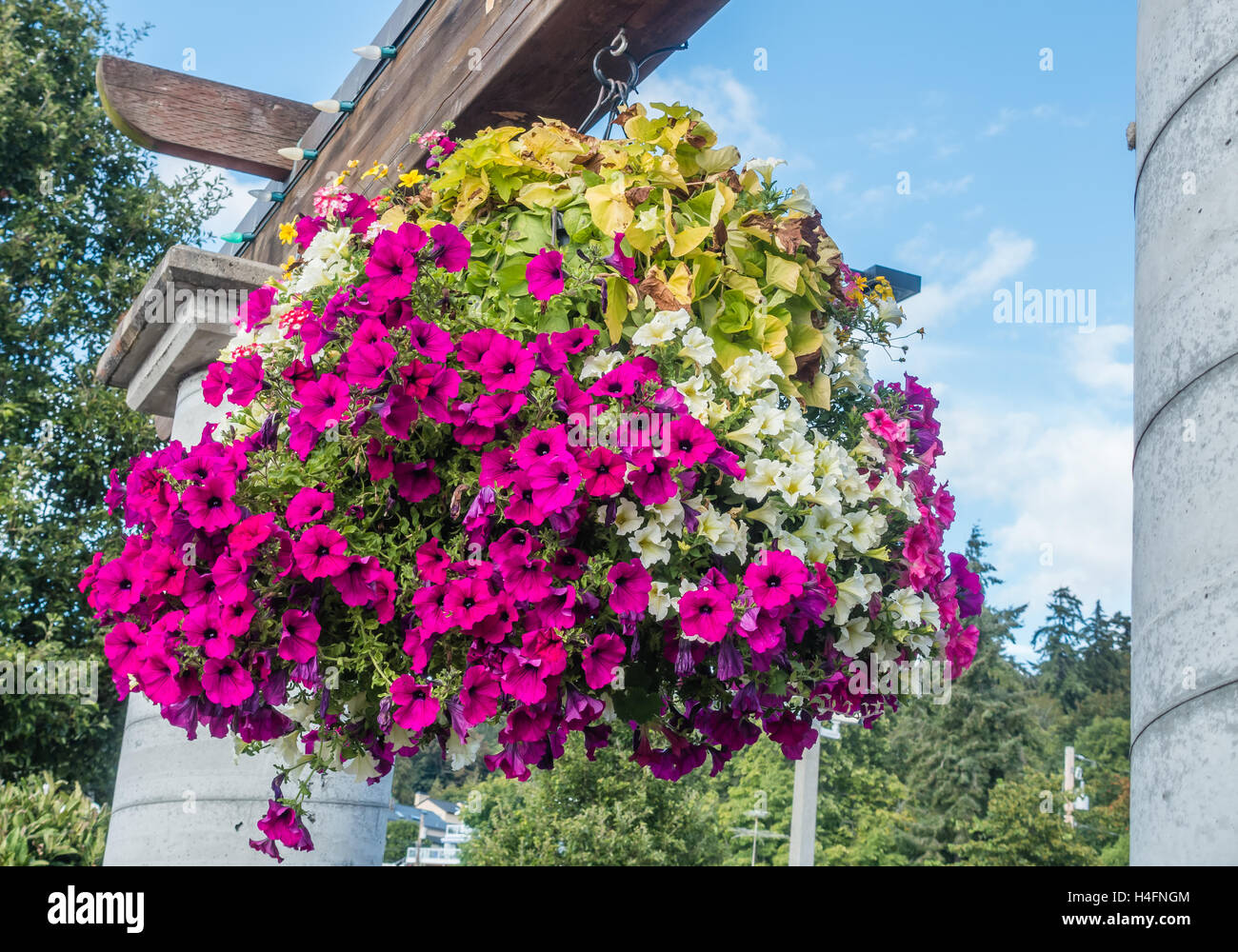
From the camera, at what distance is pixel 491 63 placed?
301 centimetres

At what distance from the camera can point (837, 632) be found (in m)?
2.05

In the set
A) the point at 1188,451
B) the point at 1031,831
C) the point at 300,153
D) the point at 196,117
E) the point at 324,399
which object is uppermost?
the point at 196,117

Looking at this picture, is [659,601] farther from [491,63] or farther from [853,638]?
[491,63]

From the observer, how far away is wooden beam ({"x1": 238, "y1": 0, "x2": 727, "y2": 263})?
2.75 meters

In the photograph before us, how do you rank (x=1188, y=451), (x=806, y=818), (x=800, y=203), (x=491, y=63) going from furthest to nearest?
(x=806, y=818)
(x=491, y=63)
(x=800, y=203)
(x=1188, y=451)

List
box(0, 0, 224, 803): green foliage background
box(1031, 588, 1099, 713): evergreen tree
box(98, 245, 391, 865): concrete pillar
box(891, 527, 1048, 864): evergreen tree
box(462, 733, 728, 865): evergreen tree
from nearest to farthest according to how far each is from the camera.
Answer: box(98, 245, 391, 865): concrete pillar < box(0, 0, 224, 803): green foliage background < box(462, 733, 728, 865): evergreen tree < box(891, 527, 1048, 864): evergreen tree < box(1031, 588, 1099, 713): evergreen tree

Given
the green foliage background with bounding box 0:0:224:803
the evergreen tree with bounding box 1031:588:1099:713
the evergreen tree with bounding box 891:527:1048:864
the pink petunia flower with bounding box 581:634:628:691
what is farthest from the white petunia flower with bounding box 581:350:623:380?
the evergreen tree with bounding box 1031:588:1099:713

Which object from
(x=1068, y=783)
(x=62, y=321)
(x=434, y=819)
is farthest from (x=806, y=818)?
(x=434, y=819)

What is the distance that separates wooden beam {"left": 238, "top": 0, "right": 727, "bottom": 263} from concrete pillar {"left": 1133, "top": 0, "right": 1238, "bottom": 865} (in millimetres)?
1424

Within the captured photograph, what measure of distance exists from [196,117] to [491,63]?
6.52 ft

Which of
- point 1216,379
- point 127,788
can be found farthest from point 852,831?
point 1216,379

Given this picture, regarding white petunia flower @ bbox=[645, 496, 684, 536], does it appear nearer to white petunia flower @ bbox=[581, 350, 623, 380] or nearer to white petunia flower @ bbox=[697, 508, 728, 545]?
white petunia flower @ bbox=[697, 508, 728, 545]
